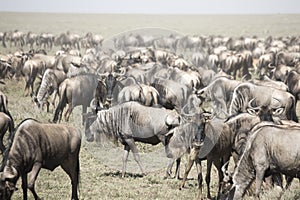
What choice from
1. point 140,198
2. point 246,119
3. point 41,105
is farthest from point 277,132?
point 41,105

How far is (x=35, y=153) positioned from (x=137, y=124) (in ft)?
11.1

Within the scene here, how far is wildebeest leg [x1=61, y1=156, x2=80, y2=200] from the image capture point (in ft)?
25.5

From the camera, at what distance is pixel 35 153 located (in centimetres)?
705

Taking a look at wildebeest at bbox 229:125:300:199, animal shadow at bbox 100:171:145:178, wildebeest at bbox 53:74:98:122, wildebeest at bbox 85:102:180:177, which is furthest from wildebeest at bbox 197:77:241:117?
wildebeest at bbox 229:125:300:199

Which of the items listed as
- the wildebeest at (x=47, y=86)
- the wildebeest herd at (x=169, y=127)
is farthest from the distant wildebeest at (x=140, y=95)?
the wildebeest at (x=47, y=86)

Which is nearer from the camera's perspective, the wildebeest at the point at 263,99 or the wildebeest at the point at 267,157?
the wildebeest at the point at 267,157

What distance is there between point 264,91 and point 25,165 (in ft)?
26.3

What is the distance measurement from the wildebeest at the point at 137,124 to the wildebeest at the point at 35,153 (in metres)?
2.36

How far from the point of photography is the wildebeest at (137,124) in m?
10.0

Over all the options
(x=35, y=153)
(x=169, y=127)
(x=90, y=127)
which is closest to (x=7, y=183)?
(x=35, y=153)

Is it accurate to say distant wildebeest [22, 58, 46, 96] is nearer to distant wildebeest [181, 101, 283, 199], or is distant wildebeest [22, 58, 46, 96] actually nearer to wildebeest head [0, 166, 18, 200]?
distant wildebeest [181, 101, 283, 199]

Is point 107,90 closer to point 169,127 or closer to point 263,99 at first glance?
point 169,127

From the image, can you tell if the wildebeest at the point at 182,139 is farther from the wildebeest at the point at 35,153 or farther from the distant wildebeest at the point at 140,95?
the distant wildebeest at the point at 140,95

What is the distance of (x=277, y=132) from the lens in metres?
6.86
